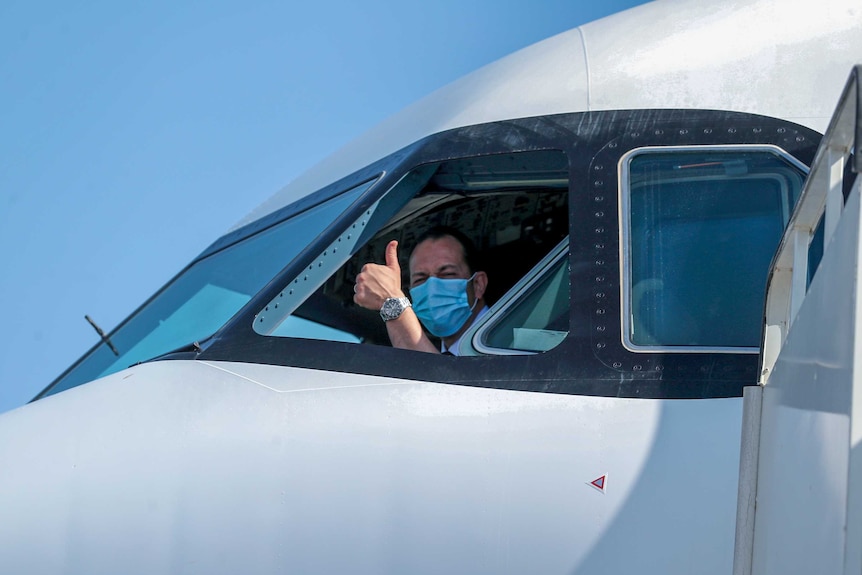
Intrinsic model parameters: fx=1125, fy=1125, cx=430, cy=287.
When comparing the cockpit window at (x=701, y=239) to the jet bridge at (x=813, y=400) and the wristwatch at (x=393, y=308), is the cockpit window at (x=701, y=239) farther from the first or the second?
the wristwatch at (x=393, y=308)

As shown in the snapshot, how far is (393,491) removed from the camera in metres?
3.75

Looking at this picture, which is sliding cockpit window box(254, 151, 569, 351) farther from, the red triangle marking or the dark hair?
the red triangle marking

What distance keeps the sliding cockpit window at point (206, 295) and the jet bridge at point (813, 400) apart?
78.7 inches

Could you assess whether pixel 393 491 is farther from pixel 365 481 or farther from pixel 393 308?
pixel 393 308

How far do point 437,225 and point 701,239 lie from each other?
155 cm

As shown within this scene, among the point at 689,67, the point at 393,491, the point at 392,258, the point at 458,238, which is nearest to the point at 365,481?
the point at 393,491

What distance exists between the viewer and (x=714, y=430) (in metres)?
3.72

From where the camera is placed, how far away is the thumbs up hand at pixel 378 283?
4.53 m

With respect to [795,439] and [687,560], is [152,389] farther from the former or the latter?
[795,439]

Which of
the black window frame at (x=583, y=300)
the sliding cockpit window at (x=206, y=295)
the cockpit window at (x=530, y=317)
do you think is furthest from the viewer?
the sliding cockpit window at (x=206, y=295)

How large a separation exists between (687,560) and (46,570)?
6.84 ft

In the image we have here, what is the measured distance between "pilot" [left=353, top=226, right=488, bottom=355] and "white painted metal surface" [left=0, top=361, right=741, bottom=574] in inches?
23.7

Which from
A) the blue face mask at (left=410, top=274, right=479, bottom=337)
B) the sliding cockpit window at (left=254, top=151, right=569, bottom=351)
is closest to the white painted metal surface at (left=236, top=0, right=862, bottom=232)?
the sliding cockpit window at (left=254, top=151, right=569, bottom=351)

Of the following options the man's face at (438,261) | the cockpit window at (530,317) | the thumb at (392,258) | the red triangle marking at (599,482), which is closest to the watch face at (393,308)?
the thumb at (392,258)
